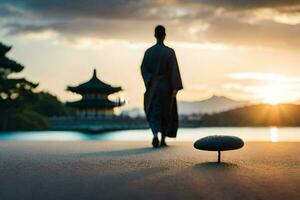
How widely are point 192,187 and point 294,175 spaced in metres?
1.16

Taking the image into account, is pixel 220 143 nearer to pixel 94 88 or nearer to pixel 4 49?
pixel 4 49

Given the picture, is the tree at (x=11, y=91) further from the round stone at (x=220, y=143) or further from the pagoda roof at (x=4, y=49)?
the round stone at (x=220, y=143)

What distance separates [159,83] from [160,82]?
0.02 m

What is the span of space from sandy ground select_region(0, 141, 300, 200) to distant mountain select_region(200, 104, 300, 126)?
85.4 metres

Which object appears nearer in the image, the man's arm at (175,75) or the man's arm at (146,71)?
the man's arm at (175,75)

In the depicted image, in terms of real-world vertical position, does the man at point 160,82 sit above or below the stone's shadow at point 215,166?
above

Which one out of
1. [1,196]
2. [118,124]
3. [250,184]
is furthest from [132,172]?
[118,124]

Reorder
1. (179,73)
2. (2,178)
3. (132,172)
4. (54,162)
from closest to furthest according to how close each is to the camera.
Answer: (2,178)
(132,172)
(54,162)
(179,73)

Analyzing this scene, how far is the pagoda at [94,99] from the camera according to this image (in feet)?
→ 215

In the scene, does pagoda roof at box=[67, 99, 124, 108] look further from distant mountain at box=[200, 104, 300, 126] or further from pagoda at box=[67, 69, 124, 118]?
distant mountain at box=[200, 104, 300, 126]

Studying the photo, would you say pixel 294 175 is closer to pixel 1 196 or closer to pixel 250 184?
pixel 250 184

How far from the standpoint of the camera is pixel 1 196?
12.5 feet

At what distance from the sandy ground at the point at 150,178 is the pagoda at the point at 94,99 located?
58734 mm

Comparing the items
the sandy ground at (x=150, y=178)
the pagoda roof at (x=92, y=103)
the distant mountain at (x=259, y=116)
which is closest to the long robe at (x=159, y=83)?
the sandy ground at (x=150, y=178)
